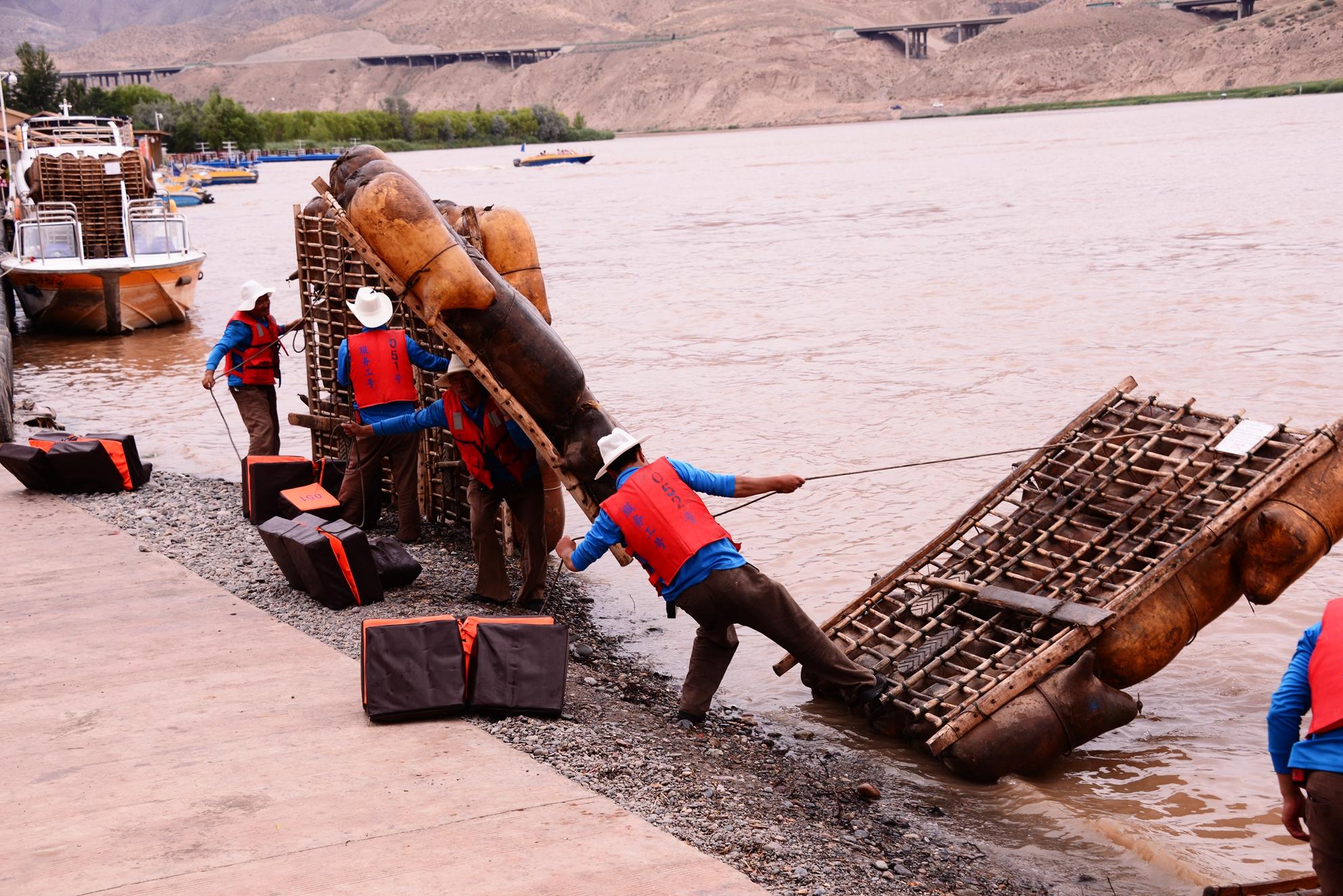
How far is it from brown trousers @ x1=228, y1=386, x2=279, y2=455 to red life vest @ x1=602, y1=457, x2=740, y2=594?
608 centimetres

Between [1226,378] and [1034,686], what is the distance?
12815 mm

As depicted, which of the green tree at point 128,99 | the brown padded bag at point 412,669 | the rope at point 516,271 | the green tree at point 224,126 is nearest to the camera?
the brown padded bag at point 412,669

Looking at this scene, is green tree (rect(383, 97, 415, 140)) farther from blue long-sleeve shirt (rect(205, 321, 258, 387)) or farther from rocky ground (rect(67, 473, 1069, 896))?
rocky ground (rect(67, 473, 1069, 896))

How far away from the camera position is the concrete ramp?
5.44m

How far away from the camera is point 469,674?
278 inches

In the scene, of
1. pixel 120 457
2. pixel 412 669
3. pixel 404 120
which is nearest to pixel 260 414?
pixel 120 457

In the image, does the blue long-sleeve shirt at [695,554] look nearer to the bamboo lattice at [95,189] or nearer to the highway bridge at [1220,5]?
the bamboo lattice at [95,189]

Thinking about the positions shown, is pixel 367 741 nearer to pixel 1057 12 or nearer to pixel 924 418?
pixel 924 418

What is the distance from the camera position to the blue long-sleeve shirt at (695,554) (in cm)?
714

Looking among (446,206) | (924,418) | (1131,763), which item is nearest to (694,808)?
(1131,763)

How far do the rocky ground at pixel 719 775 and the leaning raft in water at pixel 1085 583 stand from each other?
610mm

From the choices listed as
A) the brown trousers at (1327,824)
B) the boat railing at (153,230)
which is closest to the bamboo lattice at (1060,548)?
the brown trousers at (1327,824)

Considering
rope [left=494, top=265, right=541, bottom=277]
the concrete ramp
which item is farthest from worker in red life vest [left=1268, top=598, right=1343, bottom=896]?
rope [left=494, top=265, right=541, bottom=277]

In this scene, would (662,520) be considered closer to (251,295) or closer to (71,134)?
(251,295)
